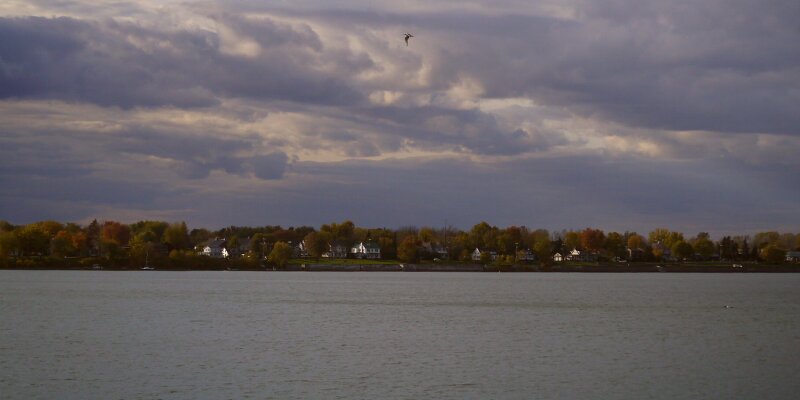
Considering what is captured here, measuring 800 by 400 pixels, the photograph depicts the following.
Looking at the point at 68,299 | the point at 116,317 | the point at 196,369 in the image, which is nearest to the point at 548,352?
the point at 196,369

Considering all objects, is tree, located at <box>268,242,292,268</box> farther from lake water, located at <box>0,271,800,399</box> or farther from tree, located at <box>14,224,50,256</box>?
lake water, located at <box>0,271,800,399</box>

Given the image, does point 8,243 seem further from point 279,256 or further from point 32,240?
point 279,256

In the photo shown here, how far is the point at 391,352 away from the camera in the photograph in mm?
38750

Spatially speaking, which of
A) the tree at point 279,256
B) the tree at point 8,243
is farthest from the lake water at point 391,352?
the tree at point 279,256

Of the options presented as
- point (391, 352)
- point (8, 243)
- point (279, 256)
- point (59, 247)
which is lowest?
point (391, 352)

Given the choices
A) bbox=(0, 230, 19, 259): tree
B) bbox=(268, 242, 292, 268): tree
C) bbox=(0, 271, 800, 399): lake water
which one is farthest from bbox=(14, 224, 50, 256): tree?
bbox=(0, 271, 800, 399): lake water

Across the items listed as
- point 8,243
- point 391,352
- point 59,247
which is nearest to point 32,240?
point 8,243

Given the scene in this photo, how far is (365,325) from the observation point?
171 ft

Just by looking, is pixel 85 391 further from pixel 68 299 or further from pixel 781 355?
pixel 68 299

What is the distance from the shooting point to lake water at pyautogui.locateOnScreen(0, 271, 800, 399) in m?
29.0

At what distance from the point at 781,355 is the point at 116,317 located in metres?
39.1

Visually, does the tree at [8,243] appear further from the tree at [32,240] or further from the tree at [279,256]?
the tree at [279,256]

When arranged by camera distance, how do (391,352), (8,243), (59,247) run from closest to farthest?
(391,352)
(8,243)
(59,247)

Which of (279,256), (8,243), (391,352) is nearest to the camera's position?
(391,352)
